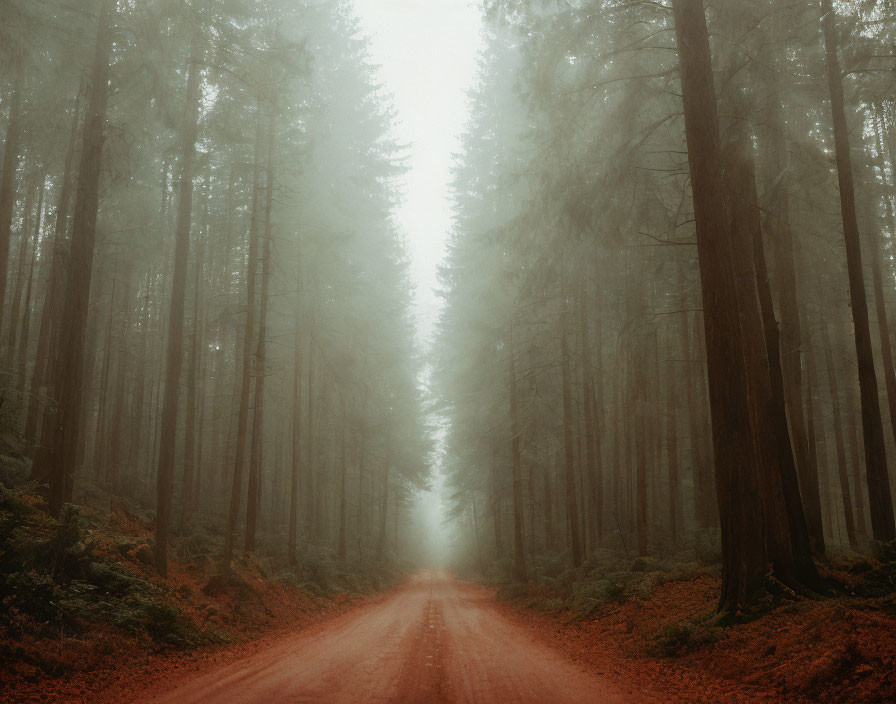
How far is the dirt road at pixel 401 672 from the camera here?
5672 mm

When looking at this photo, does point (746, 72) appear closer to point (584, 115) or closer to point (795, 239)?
point (584, 115)

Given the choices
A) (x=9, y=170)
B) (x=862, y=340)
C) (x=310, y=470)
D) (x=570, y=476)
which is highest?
(x=9, y=170)

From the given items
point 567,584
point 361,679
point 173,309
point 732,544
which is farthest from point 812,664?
point 173,309

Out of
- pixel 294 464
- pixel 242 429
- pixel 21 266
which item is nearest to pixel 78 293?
pixel 242 429

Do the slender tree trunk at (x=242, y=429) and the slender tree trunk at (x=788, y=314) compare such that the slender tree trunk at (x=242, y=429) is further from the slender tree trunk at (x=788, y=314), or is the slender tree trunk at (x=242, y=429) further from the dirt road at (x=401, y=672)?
the slender tree trunk at (x=788, y=314)

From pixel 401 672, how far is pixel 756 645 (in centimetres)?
425

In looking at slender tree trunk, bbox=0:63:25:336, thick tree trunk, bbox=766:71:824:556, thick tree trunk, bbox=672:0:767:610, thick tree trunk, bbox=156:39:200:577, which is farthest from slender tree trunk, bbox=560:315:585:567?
slender tree trunk, bbox=0:63:25:336

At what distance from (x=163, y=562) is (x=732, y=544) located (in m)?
10.5

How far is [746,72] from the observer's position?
10234 mm

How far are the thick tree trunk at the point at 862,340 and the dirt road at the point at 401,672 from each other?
7751mm

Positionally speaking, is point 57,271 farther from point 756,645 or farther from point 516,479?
point 756,645

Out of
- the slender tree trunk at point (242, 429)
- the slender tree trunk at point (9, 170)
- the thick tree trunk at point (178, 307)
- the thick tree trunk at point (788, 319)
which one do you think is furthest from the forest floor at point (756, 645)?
the slender tree trunk at point (9, 170)

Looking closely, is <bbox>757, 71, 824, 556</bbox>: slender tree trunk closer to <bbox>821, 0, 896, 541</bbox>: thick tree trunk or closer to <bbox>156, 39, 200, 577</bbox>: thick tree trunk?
<bbox>821, 0, 896, 541</bbox>: thick tree trunk

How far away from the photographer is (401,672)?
22.1 ft
